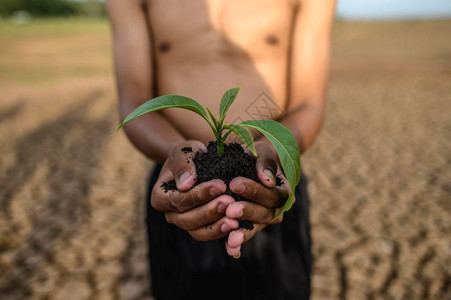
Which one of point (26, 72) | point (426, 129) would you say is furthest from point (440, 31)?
point (26, 72)

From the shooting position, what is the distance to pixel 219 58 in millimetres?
1693

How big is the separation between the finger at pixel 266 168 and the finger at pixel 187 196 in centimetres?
13

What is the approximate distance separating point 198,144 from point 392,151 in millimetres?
4898

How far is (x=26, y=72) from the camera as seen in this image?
47.1 feet

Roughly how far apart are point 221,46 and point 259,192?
97cm

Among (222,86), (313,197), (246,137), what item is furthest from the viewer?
(313,197)

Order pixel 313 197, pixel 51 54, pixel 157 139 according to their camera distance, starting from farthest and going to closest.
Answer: pixel 51 54 → pixel 313 197 → pixel 157 139

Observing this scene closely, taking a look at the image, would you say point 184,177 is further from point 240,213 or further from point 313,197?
point 313,197

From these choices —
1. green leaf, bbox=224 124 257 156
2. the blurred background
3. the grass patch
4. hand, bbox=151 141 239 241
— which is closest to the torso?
hand, bbox=151 141 239 241

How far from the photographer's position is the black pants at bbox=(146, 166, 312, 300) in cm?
152

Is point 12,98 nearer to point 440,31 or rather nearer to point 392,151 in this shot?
point 392,151

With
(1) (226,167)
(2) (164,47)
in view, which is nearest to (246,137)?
(1) (226,167)

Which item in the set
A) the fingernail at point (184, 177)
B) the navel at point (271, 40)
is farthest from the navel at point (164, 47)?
the fingernail at point (184, 177)

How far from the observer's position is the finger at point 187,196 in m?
1.00
